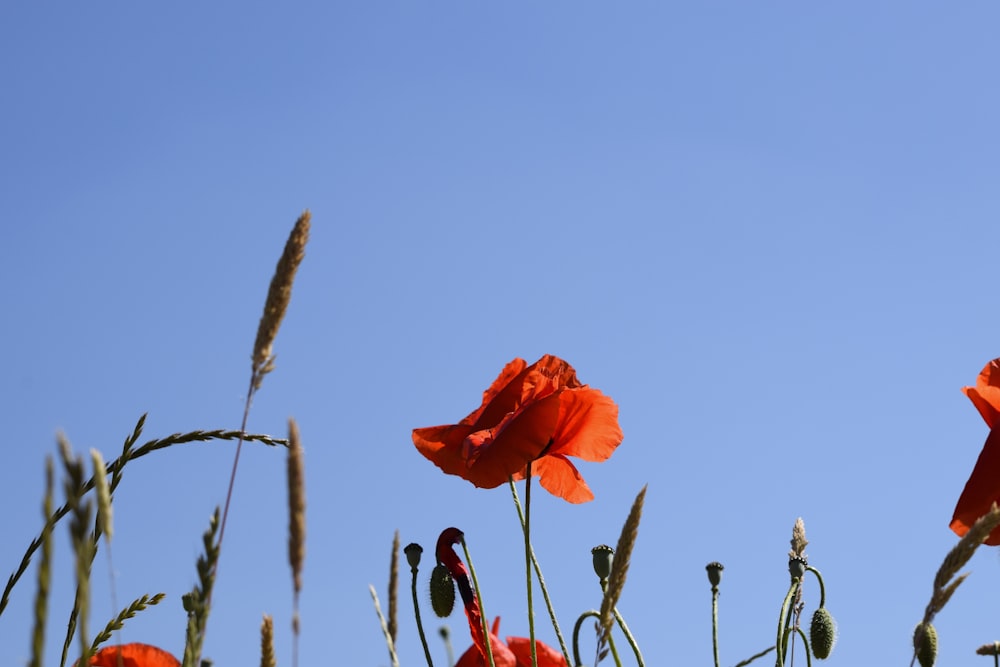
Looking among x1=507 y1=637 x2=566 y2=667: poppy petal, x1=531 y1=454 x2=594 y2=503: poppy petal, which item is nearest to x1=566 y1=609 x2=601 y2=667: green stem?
x1=507 y1=637 x2=566 y2=667: poppy petal

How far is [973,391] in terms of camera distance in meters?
2.29

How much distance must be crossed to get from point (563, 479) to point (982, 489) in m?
1.29

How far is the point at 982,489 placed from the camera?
6.90 ft

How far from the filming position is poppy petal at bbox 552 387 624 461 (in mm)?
2795

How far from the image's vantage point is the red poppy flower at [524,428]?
2596 millimetres

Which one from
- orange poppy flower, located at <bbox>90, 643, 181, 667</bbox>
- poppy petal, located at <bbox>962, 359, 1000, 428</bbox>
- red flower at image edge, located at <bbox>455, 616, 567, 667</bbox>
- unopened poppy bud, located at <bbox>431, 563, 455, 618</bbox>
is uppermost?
poppy petal, located at <bbox>962, 359, 1000, 428</bbox>

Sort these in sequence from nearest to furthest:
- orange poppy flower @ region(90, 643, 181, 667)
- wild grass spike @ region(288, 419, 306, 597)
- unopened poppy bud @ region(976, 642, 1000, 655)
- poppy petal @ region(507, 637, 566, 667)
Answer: wild grass spike @ region(288, 419, 306, 597), unopened poppy bud @ region(976, 642, 1000, 655), poppy petal @ region(507, 637, 566, 667), orange poppy flower @ region(90, 643, 181, 667)

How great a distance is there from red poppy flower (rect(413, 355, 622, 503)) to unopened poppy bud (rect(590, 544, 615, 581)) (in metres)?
0.32

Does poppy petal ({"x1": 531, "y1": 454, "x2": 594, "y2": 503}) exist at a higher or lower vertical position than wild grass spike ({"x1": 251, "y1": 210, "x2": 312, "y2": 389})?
higher

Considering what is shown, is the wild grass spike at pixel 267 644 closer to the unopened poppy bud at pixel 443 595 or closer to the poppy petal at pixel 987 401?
the unopened poppy bud at pixel 443 595

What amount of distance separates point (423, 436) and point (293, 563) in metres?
1.74

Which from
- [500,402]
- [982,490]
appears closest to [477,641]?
[500,402]

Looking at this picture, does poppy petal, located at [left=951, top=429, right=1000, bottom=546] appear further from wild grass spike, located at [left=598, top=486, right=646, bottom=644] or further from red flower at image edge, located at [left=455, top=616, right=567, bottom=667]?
A: wild grass spike, located at [left=598, top=486, right=646, bottom=644]

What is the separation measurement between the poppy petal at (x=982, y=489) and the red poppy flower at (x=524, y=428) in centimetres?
85
